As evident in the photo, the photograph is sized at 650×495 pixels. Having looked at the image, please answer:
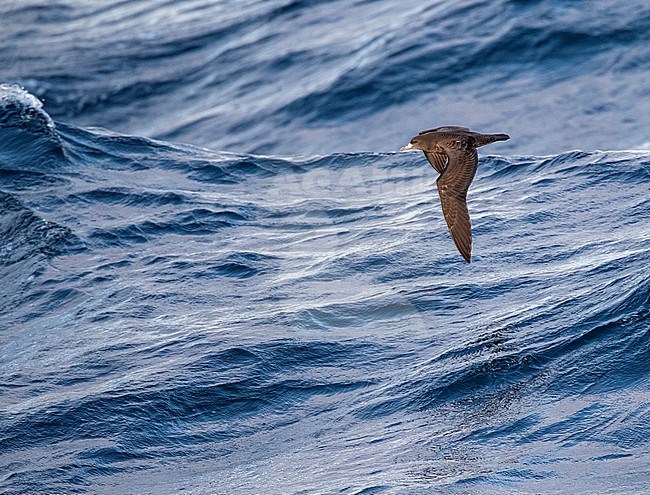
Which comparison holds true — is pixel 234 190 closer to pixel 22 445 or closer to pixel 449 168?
pixel 449 168

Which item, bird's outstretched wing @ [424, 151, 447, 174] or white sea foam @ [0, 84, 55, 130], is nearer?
bird's outstretched wing @ [424, 151, 447, 174]

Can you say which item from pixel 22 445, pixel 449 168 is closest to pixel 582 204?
pixel 449 168

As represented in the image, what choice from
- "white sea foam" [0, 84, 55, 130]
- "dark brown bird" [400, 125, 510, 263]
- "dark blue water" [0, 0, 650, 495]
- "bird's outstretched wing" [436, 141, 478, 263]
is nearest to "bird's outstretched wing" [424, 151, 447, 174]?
"dark brown bird" [400, 125, 510, 263]

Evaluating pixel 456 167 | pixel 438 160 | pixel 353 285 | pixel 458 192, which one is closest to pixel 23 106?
pixel 353 285

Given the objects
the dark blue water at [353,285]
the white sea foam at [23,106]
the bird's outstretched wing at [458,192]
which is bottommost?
the dark blue water at [353,285]

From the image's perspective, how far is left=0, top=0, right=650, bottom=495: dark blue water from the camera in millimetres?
7582

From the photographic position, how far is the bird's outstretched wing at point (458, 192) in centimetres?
908

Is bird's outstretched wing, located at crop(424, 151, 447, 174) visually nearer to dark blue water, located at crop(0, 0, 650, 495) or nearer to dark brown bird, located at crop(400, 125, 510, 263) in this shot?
dark brown bird, located at crop(400, 125, 510, 263)

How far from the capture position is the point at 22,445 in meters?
8.30

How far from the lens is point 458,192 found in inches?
363

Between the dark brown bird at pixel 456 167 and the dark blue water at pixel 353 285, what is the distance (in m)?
0.69

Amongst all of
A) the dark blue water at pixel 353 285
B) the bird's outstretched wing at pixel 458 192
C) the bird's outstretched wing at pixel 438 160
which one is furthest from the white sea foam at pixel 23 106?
the bird's outstretched wing at pixel 458 192

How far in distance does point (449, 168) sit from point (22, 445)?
4070mm

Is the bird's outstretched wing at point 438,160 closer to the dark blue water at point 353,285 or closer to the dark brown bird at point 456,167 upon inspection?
the dark brown bird at point 456,167
